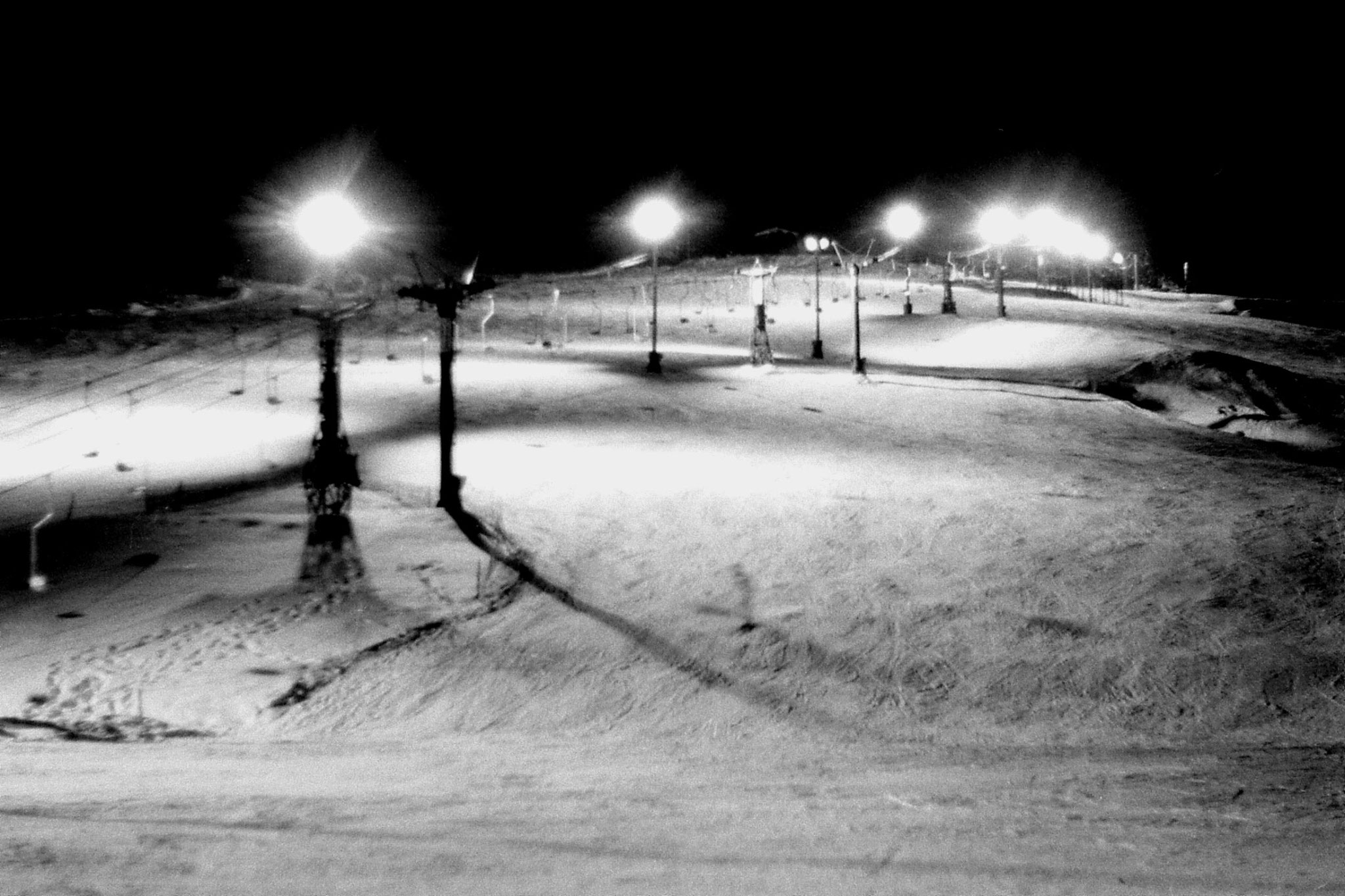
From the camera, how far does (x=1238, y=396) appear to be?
21.4 meters

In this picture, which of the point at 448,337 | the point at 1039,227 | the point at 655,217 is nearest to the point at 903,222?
the point at 1039,227

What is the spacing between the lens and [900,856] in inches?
215

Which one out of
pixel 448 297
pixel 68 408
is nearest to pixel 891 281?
pixel 68 408

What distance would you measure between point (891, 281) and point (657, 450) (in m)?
34.3

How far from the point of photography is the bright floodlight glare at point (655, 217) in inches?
940

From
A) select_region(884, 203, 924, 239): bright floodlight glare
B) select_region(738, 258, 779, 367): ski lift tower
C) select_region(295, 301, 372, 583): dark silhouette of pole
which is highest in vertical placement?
select_region(884, 203, 924, 239): bright floodlight glare

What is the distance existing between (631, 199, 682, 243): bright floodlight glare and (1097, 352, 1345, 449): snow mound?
10716 millimetres

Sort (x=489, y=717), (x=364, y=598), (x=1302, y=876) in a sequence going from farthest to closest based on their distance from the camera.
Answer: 1. (x=364, y=598)
2. (x=489, y=717)
3. (x=1302, y=876)

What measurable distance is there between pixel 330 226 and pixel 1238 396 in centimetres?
1816

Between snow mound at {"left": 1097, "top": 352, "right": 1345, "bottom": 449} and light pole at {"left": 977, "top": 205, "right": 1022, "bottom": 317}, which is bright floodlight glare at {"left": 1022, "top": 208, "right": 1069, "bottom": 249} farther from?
snow mound at {"left": 1097, "top": 352, "right": 1345, "bottom": 449}

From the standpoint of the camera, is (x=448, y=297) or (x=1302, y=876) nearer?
(x=1302, y=876)

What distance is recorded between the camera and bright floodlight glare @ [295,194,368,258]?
42.4ft

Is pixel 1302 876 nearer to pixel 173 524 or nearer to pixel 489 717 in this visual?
pixel 489 717

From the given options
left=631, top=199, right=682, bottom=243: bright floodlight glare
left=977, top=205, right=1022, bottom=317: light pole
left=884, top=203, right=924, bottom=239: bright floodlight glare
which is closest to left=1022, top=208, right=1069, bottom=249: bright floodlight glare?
left=977, top=205, right=1022, bottom=317: light pole
